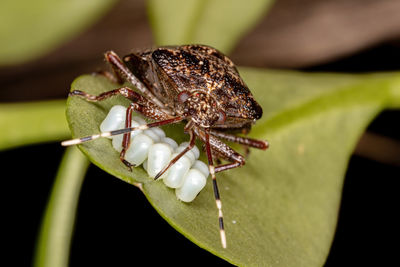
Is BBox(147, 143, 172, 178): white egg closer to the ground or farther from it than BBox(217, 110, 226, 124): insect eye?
farther from it

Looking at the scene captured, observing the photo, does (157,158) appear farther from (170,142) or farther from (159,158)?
(170,142)

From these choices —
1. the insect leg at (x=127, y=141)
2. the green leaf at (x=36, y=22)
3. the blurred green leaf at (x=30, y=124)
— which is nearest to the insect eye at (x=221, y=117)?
the insect leg at (x=127, y=141)

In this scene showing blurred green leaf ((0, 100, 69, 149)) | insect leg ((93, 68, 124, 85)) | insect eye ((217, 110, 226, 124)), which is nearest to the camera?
insect eye ((217, 110, 226, 124))

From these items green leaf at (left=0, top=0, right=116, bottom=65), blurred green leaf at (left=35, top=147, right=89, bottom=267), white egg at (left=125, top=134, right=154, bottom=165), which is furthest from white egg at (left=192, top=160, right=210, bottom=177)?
green leaf at (left=0, top=0, right=116, bottom=65)

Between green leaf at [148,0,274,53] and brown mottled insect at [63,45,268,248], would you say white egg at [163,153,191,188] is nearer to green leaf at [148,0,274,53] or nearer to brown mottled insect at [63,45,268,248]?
brown mottled insect at [63,45,268,248]

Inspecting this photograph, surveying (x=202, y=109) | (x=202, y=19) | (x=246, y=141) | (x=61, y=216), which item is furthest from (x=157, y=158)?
(x=202, y=19)

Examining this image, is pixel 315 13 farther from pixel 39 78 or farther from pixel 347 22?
pixel 39 78

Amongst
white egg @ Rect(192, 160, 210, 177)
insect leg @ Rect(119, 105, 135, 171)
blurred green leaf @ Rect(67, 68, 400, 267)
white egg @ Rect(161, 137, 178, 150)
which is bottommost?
blurred green leaf @ Rect(67, 68, 400, 267)
